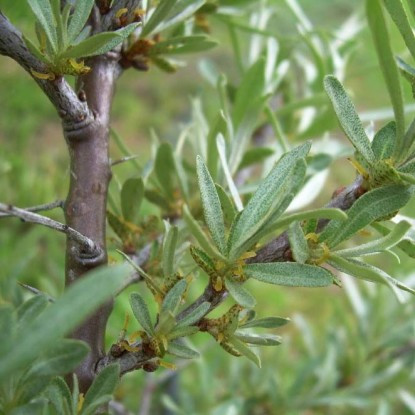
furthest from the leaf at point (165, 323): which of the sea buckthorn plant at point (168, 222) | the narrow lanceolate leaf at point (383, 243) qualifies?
the narrow lanceolate leaf at point (383, 243)

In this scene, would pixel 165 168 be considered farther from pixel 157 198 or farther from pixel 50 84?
pixel 50 84

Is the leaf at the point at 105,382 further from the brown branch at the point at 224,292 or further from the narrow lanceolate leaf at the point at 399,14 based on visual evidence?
the narrow lanceolate leaf at the point at 399,14

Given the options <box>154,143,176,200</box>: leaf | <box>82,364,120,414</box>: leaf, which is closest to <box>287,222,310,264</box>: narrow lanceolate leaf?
<box>82,364,120,414</box>: leaf

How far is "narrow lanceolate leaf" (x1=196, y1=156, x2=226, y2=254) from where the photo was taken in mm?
329

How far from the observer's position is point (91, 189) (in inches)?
15.4

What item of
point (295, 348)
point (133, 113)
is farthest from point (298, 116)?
point (133, 113)

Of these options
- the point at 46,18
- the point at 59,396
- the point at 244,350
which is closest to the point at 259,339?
the point at 244,350

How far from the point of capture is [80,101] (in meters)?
0.38

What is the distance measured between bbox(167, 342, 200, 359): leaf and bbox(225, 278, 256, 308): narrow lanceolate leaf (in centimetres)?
5

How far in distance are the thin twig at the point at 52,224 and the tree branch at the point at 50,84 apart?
0.07 meters

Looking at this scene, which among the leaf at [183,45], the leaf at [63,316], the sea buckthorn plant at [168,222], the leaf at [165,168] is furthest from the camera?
the leaf at [165,168]

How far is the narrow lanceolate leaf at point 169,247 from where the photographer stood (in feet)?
1.17

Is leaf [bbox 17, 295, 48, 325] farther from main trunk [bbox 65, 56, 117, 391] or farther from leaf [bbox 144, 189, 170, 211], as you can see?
leaf [bbox 144, 189, 170, 211]

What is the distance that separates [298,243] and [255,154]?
22 cm
